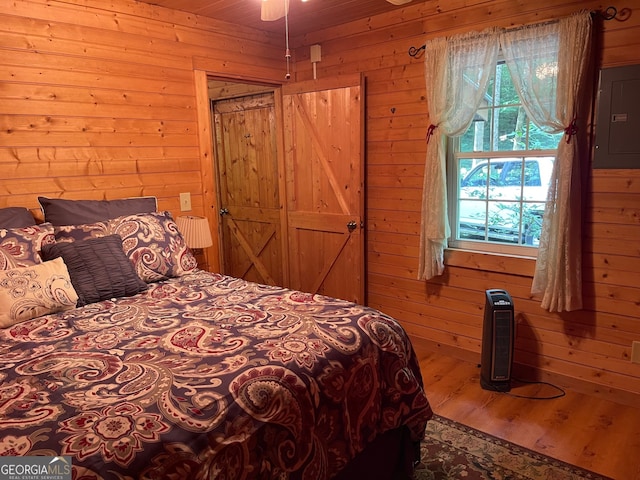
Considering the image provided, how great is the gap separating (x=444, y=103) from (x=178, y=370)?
245 centimetres

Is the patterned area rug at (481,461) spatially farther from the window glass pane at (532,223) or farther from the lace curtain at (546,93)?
the window glass pane at (532,223)

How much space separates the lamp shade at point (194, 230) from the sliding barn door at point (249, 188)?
3.94ft

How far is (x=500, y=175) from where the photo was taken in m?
3.05

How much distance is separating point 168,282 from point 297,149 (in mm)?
1835

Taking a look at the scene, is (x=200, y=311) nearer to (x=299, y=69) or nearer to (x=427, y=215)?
(x=427, y=215)

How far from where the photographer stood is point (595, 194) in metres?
2.62

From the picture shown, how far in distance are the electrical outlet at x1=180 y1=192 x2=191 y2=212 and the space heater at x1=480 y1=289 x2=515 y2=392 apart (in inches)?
84.1

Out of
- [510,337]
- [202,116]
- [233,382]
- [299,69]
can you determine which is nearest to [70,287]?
[233,382]

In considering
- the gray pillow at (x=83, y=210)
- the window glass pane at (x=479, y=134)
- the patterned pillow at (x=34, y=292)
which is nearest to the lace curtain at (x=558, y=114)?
the window glass pane at (x=479, y=134)

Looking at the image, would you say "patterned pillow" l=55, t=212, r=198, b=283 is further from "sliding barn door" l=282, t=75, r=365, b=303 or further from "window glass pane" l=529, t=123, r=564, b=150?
"window glass pane" l=529, t=123, r=564, b=150

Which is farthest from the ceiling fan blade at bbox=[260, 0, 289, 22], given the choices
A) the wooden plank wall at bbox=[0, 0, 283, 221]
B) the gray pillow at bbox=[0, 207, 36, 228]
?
the gray pillow at bbox=[0, 207, 36, 228]

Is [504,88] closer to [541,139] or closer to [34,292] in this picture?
[541,139]

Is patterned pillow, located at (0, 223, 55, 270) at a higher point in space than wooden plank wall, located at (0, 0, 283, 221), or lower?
lower

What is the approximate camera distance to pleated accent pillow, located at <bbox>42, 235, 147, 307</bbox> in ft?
7.07
